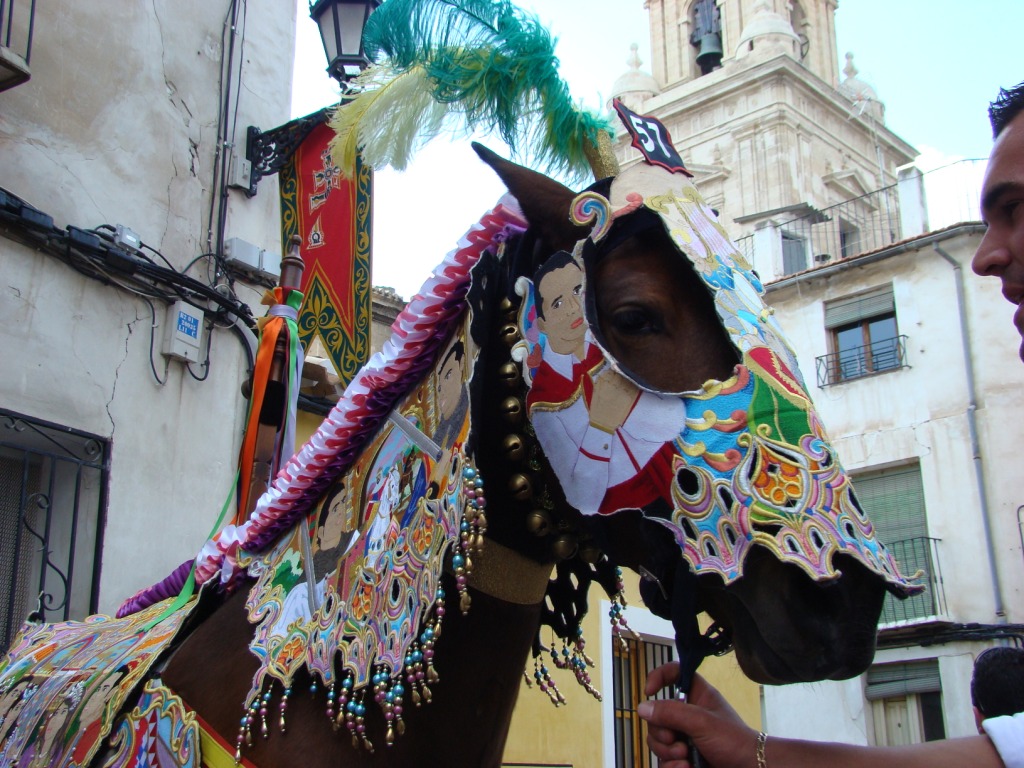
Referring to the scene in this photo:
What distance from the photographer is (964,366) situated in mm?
15375

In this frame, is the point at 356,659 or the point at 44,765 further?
the point at 44,765

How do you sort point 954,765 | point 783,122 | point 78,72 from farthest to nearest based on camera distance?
point 783,122 → point 78,72 → point 954,765

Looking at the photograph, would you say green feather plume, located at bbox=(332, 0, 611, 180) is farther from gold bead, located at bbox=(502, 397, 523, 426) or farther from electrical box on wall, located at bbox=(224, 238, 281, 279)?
electrical box on wall, located at bbox=(224, 238, 281, 279)

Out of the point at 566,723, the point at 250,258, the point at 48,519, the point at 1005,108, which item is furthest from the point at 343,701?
the point at 566,723

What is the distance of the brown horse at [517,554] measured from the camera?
207cm

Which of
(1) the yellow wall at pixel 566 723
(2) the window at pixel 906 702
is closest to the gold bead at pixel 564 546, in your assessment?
(1) the yellow wall at pixel 566 723

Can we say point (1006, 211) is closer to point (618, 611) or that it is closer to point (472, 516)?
point (472, 516)

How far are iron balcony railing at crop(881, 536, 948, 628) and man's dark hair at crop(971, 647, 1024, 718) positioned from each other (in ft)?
39.6

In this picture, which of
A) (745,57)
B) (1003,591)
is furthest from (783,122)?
(1003,591)

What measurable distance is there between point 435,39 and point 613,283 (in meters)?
0.94

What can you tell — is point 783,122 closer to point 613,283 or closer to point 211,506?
point 211,506

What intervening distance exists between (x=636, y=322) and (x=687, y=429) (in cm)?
26

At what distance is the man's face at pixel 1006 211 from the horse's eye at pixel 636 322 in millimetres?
649

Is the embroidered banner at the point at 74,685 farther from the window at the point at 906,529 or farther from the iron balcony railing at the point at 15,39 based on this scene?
A: the window at the point at 906,529
